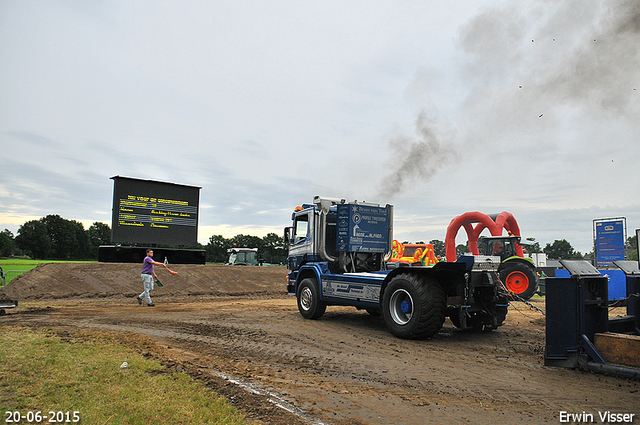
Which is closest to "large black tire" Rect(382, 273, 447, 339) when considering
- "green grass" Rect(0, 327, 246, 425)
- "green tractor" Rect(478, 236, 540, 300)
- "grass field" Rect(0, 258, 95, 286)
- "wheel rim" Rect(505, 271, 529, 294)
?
"green grass" Rect(0, 327, 246, 425)

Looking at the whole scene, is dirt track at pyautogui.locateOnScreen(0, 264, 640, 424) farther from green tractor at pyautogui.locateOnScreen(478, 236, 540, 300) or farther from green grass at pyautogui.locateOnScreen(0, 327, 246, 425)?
green tractor at pyautogui.locateOnScreen(478, 236, 540, 300)

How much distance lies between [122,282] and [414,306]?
51.6 feet

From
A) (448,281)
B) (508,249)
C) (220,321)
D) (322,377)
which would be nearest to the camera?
(322,377)

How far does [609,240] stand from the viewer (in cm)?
2588

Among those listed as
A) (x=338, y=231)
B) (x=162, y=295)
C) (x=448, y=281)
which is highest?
(x=338, y=231)

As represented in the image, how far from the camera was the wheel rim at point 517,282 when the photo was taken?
54.8 feet

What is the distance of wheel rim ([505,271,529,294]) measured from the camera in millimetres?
16703

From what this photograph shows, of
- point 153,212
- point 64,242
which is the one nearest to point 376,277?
point 153,212

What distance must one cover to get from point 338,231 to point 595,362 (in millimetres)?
6926

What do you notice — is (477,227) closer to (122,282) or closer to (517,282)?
(517,282)

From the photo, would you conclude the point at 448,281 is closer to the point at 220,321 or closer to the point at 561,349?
the point at 561,349

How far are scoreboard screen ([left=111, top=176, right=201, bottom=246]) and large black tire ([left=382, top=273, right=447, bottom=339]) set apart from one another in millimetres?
17816

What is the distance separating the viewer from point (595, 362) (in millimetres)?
5977

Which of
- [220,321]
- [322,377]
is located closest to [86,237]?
[220,321]
